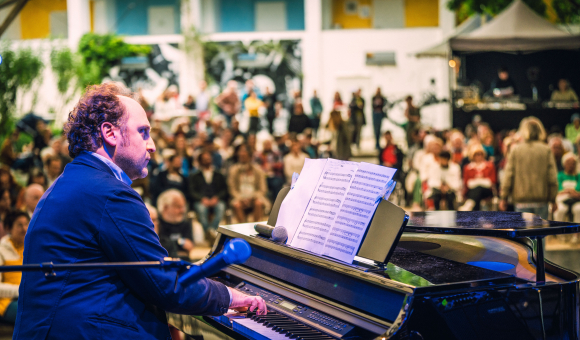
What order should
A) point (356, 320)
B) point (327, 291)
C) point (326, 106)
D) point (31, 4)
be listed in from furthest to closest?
point (31, 4)
point (326, 106)
point (327, 291)
point (356, 320)

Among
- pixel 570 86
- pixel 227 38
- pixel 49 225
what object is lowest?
pixel 49 225

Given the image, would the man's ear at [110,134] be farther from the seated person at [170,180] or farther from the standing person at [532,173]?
the standing person at [532,173]

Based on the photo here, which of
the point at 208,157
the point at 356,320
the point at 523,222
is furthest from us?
the point at 208,157

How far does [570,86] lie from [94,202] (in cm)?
1553

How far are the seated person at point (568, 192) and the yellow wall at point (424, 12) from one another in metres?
14.1

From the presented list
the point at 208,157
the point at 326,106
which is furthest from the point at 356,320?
the point at 326,106

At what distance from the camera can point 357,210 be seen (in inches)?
89.7

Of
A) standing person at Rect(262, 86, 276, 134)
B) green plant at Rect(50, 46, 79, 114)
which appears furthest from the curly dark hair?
green plant at Rect(50, 46, 79, 114)

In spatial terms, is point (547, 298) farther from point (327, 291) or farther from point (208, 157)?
point (208, 157)

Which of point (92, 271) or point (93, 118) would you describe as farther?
point (93, 118)

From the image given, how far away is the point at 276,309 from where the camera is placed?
2432 mm

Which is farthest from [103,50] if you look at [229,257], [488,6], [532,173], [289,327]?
[229,257]

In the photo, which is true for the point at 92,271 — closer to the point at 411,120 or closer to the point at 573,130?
the point at 411,120

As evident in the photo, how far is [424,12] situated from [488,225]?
66.6 ft
